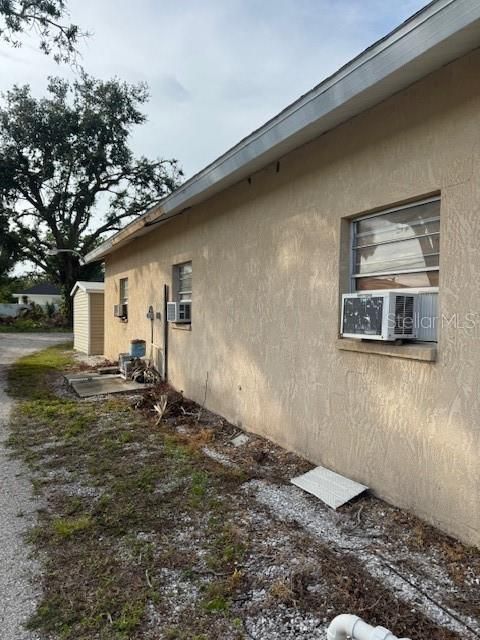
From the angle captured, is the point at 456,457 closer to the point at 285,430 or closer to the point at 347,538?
the point at 347,538

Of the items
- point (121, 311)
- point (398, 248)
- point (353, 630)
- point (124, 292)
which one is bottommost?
point (353, 630)

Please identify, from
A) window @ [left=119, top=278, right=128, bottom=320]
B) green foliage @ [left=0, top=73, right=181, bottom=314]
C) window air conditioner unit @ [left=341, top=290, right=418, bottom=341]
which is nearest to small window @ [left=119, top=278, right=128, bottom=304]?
window @ [left=119, top=278, right=128, bottom=320]

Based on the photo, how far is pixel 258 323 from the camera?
16.0 feet

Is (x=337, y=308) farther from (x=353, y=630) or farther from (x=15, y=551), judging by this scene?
(x=15, y=551)

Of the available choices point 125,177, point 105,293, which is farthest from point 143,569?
point 125,177

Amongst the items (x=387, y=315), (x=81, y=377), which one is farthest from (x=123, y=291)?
(x=387, y=315)

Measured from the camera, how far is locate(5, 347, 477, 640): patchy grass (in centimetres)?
204

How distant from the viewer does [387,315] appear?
9.99 ft

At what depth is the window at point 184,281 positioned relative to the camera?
286 inches

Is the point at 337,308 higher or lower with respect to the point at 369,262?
lower

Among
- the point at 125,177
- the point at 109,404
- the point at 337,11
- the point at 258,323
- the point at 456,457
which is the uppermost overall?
the point at 125,177

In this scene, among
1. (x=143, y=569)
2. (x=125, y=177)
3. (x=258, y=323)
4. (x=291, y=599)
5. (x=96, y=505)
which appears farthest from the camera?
(x=125, y=177)

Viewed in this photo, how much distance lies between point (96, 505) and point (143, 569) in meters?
1.00

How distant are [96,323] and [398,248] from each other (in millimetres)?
12201
